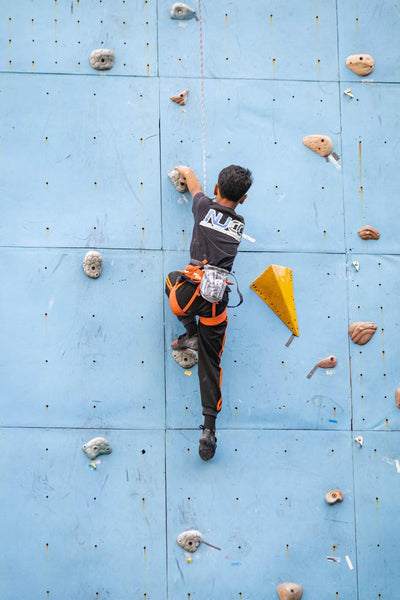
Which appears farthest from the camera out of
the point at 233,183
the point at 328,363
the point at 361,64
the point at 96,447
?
the point at 361,64

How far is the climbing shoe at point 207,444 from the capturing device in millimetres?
5133

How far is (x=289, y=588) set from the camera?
17.1 ft

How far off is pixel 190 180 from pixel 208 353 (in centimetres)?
110

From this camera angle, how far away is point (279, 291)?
17.9ft

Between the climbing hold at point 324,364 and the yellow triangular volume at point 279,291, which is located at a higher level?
the yellow triangular volume at point 279,291

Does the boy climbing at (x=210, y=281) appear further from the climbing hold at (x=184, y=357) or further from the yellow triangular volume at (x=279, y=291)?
the yellow triangular volume at (x=279, y=291)

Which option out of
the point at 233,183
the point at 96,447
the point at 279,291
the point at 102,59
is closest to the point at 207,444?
the point at 96,447

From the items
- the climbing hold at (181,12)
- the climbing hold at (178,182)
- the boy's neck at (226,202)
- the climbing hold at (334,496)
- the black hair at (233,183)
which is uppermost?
the climbing hold at (181,12)

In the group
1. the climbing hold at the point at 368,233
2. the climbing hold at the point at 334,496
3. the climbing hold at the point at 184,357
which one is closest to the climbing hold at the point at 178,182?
the climbing hold at the point at 184,357

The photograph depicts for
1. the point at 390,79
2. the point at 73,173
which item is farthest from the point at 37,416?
the point at 390,79

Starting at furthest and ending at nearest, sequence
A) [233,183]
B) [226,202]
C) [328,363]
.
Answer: [328,363] → [226,202] → [233,183]

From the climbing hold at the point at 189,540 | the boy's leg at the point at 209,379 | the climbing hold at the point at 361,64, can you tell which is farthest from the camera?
the climbing hold at the point at 361,64

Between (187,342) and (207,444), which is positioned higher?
(187,342)

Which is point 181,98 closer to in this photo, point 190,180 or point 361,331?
point 190,180
